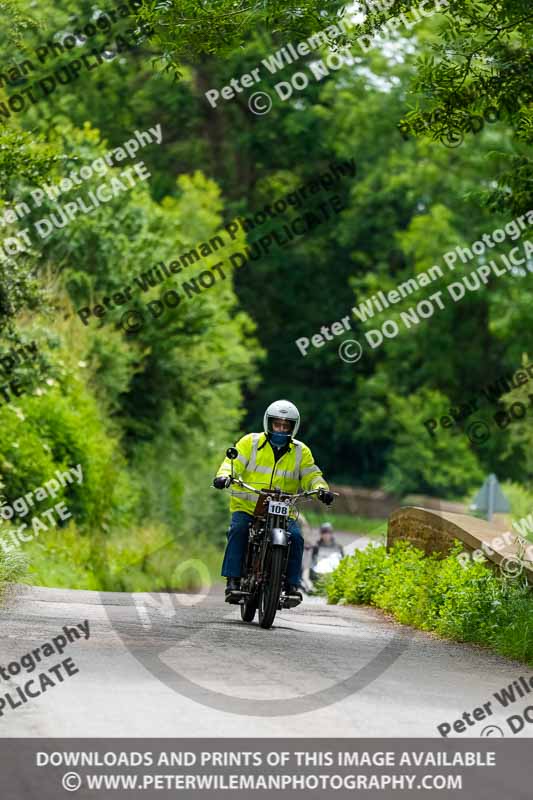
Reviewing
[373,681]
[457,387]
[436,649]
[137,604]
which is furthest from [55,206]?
[457,387]

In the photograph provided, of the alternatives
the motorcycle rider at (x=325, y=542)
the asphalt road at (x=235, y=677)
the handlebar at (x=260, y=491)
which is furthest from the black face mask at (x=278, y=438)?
the motorcycle rider at (x=325, y=542)

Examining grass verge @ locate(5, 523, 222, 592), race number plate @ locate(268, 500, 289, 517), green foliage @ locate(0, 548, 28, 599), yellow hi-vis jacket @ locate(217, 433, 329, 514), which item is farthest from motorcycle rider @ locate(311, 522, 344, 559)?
race number plate @ locate(268, 500, 289, 517)

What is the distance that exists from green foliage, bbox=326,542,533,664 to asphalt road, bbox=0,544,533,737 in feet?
0.90

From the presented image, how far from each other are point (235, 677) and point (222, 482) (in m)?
3.17

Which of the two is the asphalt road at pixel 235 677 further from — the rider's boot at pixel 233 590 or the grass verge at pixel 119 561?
the grass verge at pixel 119 561

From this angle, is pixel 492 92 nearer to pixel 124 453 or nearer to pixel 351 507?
pixel 124 453

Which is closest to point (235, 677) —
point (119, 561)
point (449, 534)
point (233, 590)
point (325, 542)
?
point (233, 590)

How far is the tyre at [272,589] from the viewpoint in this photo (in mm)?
12648

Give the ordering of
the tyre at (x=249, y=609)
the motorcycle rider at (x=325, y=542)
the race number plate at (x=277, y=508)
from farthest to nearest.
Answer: the motorcycle rider at (x=325, y=542) < the tyre at (x=249, y=609) < the race number plate at (x=277, y=508)

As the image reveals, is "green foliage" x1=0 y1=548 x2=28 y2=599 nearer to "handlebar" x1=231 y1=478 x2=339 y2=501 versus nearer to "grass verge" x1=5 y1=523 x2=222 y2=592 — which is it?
"grass verge" x1=5 y1=523 x2=222 y2=592

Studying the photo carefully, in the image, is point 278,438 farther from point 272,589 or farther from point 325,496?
point 272,589

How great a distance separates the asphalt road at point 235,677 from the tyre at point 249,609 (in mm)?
107

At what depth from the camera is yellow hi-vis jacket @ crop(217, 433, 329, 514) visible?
520 inches

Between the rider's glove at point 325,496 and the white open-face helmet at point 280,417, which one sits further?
the white open-face helmet at point 280,417
